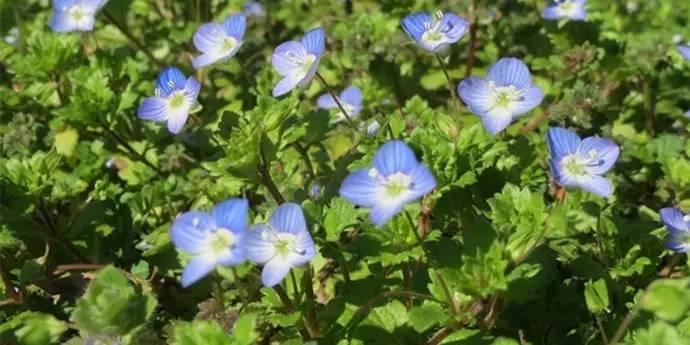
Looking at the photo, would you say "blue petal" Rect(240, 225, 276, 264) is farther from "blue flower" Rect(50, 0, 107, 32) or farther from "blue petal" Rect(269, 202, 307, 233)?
"blue flower" Rect(50, 0, 107, 32)

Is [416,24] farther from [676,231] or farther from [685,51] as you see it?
[685,51]

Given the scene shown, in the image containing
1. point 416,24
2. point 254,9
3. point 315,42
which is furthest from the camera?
point 254,9

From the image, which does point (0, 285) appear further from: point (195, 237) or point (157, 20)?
point (157, 20)

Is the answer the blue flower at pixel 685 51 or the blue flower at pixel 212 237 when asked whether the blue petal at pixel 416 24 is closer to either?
the blue flower at pixel 212 237

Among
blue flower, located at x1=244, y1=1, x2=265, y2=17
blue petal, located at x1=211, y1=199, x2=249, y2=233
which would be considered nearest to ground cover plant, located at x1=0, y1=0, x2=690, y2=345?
blue petal, located at x1=211, y1=199, x2=249, y2=233

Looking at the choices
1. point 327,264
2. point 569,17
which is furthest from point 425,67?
point 327,264

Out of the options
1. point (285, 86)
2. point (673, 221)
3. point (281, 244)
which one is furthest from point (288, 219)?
point (673, 221)

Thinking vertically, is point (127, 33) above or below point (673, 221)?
above
